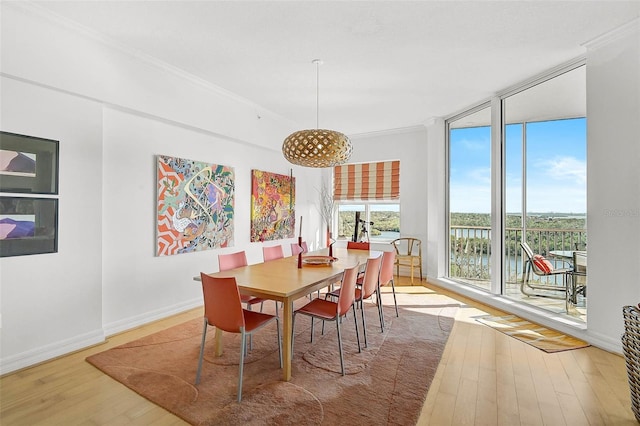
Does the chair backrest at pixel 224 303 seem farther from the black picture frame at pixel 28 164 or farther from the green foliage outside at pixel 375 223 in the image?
the green foliage outside at pixel 375 223

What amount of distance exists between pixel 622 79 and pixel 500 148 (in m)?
1.58

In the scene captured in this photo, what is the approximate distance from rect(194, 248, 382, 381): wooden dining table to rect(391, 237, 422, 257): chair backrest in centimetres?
273

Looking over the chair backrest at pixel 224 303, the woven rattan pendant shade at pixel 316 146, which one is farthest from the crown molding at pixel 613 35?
the chair backrest at pixel 224 303

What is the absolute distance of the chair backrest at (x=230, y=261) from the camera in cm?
297

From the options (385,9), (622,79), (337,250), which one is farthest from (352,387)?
(622,79)

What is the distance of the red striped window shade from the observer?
6301 millimetres

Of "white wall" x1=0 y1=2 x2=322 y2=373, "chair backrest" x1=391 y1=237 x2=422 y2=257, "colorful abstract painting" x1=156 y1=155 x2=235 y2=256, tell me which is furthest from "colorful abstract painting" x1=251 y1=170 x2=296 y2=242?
"chair backrest" x1=391 y1=237 x2=422 y2=257

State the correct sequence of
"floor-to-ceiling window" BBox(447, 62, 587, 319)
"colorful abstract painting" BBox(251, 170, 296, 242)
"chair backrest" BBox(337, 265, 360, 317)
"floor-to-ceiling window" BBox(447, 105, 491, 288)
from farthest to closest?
"colorful abstract painting" BBox(251, 170, 296, 242) → "floor-to-ceiling window" BBox(447, 105, 491, 288) → "floor-to-ceiling window" BBox(447, 62, 587, 319) → "chair backrest" BBox(337, 265, 360, 317)

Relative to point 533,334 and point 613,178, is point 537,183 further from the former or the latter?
point 533,334

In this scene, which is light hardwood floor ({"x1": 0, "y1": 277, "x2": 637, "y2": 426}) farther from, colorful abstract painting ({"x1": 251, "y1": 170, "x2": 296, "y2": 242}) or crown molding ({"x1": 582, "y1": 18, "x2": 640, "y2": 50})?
crown molding ({"x1": 582, "y1": 18, "x2": 640, "y2": 50})

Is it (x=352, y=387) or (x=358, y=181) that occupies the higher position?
(x=358, y=181)

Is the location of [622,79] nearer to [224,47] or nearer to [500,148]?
[500,148]

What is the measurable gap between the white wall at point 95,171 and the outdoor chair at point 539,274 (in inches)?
162

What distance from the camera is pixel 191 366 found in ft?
8.26
